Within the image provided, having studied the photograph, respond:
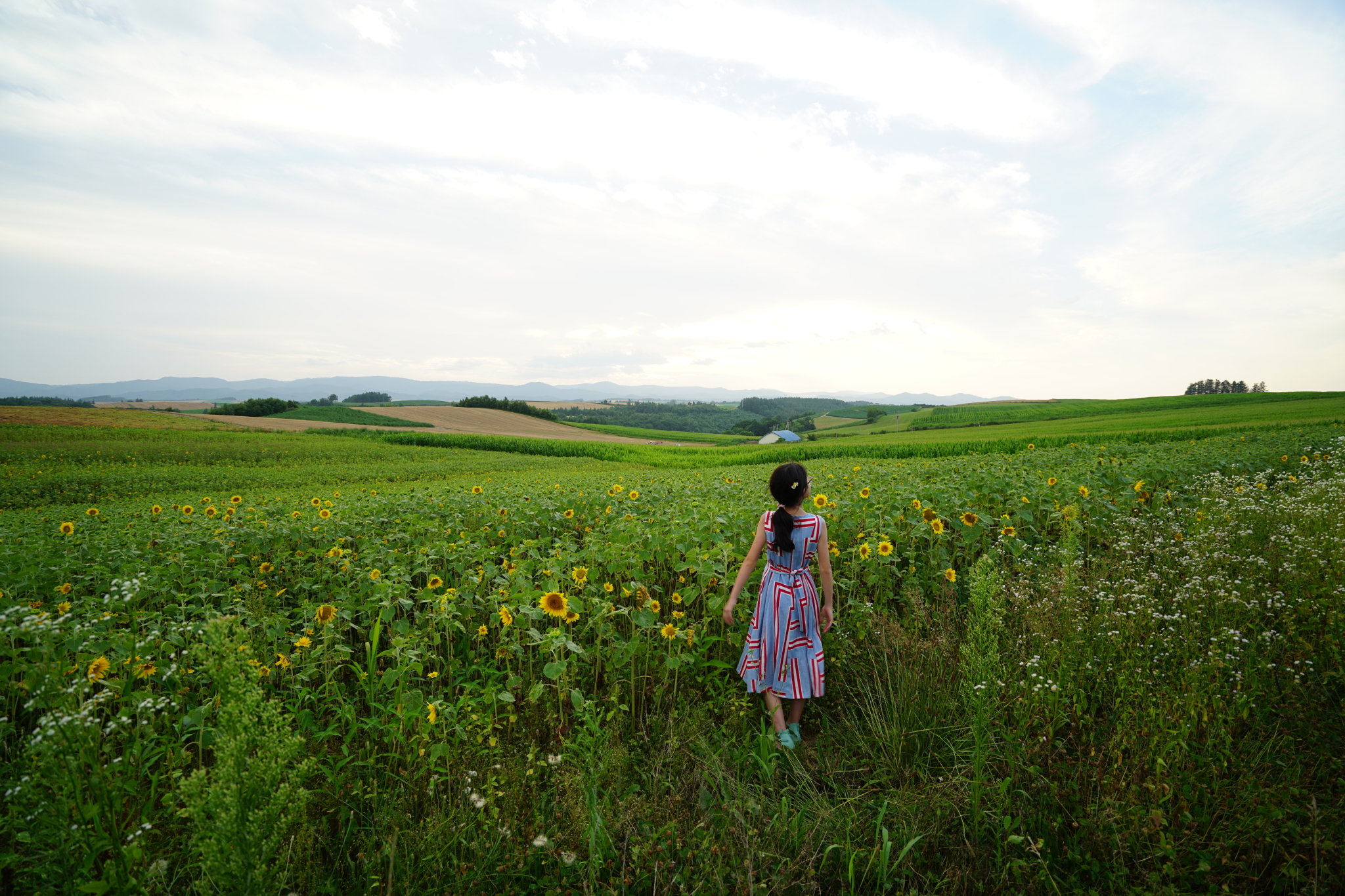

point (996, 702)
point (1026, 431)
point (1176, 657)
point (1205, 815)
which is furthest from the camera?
point (1026, 431)

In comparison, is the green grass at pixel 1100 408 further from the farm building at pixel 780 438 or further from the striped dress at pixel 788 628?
the striped dress at pixel 788 628

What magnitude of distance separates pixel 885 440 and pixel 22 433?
47.5m

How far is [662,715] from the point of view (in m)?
3.71

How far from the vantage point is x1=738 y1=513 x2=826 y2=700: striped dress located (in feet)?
12.2

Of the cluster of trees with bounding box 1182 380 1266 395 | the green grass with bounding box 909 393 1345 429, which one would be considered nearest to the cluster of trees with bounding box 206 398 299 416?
the green grass with bounding box 909 393 1345 429

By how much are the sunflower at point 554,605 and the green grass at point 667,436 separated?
66808 millimetres

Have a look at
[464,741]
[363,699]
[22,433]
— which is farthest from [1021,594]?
[22,433]

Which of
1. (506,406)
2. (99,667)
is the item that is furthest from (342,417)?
(99,667)

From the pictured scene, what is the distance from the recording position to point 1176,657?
3420 millimetres

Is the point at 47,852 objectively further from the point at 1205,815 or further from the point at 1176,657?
the point at 1176,657

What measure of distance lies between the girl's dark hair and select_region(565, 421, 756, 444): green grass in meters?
66.6

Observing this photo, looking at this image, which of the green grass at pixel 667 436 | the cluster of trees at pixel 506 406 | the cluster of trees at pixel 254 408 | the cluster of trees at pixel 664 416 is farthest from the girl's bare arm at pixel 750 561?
the cluster of trees at pixel 664 416

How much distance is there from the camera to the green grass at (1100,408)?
2009 inches

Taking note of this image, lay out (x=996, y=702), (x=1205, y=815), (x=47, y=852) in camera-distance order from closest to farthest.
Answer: (x=47, y=852) → (x=1205, y=815) → (x=996, y=702)
